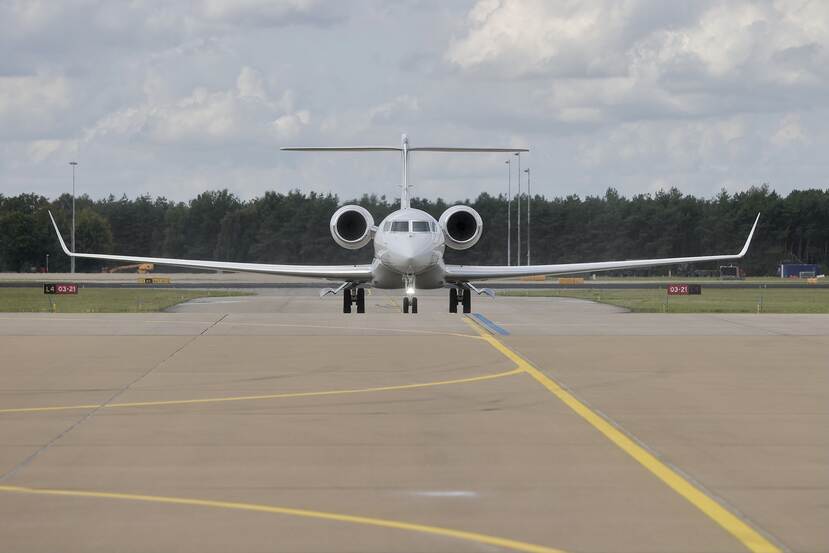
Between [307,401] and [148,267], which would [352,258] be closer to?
[148,267]

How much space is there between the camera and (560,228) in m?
130

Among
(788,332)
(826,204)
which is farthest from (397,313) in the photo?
(826,204)

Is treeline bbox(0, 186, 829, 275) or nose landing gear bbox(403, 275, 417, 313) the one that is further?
treeline bbox(0, 186, 829, 275)

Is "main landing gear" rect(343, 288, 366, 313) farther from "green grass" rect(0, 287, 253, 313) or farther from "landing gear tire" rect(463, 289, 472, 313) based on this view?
"green grass" rect(0, 287, 253, 313)

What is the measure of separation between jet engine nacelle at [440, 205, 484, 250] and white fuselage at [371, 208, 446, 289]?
1.13m

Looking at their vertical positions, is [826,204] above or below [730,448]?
above

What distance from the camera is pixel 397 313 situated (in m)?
36.9

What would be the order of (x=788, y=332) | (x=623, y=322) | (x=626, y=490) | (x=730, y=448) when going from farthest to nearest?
(x=623, y=322)
(x=788, y=332)
(x=730, y=448)
(x=626, y=490)

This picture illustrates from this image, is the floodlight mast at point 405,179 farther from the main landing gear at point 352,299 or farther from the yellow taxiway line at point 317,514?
the yellow taxiway line at point 317,514

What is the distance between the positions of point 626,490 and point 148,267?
105 meters

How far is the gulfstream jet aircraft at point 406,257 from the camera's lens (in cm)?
3347

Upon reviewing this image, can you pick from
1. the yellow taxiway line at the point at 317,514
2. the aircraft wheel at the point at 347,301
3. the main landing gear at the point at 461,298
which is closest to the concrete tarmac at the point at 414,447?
the yellow taxiway line at the point at 317,514

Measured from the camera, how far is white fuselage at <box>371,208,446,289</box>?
33.0 m

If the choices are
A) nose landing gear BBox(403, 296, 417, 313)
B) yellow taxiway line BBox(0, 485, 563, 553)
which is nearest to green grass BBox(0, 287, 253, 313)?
nose landing gear BBox(403, 296, 417, 313)
